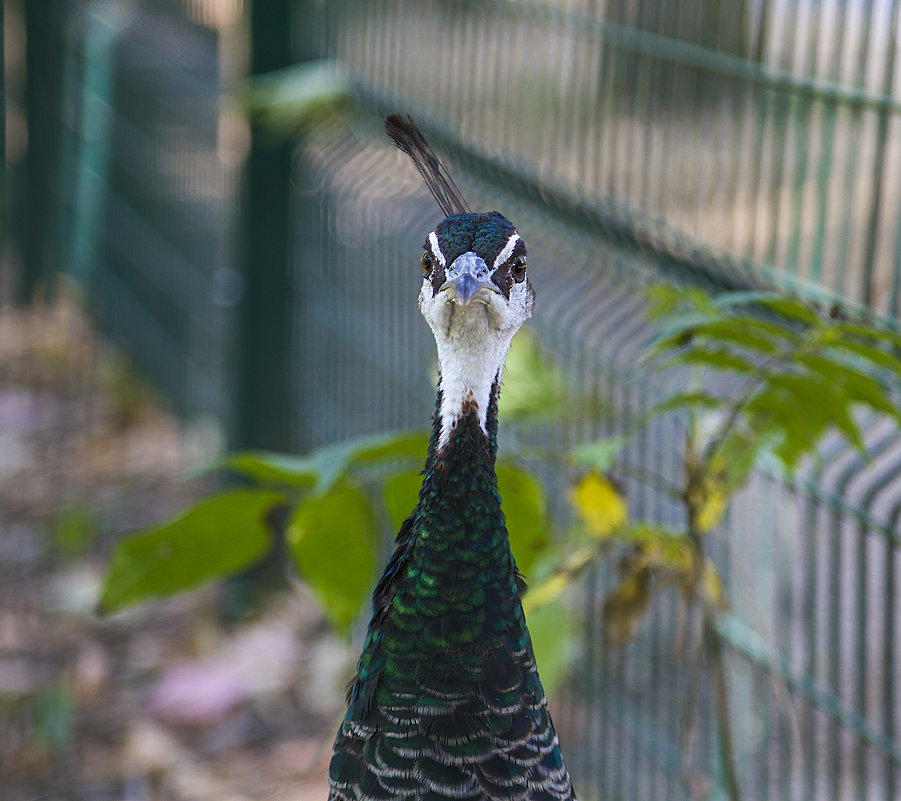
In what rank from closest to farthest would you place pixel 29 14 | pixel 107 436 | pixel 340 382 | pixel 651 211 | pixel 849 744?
pixel 651 211 → pixel 849 744 → pixel 340 382 → pixel 107 436 → pixel 29 14

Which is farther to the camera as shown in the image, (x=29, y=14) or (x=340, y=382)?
(x=29, y=14)

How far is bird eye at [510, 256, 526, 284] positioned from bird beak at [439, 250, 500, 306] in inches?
2.2

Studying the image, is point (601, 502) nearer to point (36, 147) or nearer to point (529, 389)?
point (529, 389)

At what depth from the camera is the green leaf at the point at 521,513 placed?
157 cm

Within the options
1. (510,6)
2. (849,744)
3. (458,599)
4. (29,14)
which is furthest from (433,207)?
(29,14)

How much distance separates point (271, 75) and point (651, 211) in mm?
1621

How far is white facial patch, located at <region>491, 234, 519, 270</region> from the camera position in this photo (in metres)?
1.40

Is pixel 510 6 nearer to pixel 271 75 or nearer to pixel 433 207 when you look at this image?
pixel 433 207

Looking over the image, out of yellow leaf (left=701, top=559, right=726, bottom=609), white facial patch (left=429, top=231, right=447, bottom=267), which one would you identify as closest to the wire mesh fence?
yellow leaf (left=701, top=559, right=726, bottom=609)

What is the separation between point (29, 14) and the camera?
5.83 m

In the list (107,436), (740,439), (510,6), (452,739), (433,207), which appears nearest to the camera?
(452,739)

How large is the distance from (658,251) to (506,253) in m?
0.74

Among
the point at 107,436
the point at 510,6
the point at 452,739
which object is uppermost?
the point at 510,6

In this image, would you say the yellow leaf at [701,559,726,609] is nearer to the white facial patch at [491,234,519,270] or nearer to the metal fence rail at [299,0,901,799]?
the metal fence rail at [299,0,901,799]
